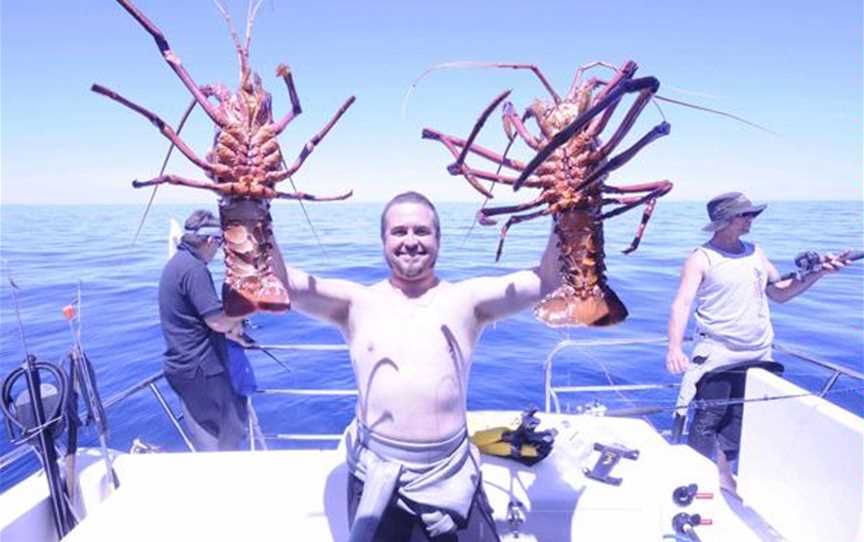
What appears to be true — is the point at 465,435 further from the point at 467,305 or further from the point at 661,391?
the point at 661,391

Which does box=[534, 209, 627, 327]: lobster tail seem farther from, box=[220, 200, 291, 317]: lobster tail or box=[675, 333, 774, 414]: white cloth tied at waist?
box=[675, 333, 774, 414]: white cloth tied at waist

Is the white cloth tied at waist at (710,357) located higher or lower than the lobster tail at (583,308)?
lower

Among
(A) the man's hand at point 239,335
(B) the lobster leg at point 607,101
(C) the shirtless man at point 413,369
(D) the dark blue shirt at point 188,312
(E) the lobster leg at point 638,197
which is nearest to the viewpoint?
(B) the lobster leg at point 607,101

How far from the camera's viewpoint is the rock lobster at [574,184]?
2.37 meters

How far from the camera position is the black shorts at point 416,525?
2.23m

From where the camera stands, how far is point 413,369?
234 cm

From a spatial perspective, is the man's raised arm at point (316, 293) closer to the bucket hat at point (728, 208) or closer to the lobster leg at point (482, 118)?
the lobster leg at point (482, 118)

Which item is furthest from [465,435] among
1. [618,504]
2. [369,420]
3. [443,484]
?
[618,504]

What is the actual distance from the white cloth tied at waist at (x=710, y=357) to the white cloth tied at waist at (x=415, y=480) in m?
2.44

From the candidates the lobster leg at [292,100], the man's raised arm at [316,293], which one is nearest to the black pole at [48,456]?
the man's raised arm at [316,293]

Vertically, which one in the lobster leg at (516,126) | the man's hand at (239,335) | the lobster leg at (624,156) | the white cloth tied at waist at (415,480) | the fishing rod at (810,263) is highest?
the lobster leg at (516,126)

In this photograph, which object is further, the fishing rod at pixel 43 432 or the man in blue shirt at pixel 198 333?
the man in blue shirt at pixel 198 333

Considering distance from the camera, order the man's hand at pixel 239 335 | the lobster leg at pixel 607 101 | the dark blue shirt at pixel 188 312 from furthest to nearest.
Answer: the dark blue shirt at pixel 188 312 → the man's hand at pixel 239 335 → the lobster leg at pixel 607 101

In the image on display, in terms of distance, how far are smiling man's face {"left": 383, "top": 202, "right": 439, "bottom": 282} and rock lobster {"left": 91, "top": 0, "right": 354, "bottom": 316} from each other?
53 cm
